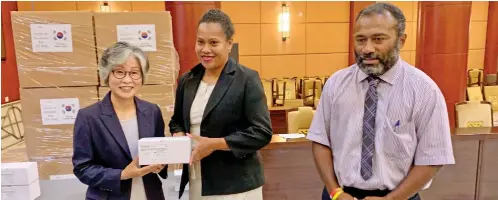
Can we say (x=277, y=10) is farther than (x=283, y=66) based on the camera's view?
No

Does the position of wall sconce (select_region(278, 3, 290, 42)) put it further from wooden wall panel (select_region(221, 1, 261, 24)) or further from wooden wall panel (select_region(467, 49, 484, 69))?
wooden wall panel (select_region(467, 49, 484, 69))

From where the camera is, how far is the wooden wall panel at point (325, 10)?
876cm

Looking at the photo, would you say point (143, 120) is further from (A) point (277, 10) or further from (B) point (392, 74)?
(A) point (277, 10)

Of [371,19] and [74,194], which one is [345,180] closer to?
[371,19]

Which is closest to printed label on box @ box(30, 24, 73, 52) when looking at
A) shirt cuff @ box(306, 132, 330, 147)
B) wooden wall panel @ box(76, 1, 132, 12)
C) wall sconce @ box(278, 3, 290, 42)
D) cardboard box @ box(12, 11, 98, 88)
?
cardboard box @ box(12, 11, 98, 88)

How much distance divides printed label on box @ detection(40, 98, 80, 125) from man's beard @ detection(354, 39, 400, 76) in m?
1.72

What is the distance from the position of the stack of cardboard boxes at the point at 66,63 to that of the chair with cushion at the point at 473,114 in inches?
137

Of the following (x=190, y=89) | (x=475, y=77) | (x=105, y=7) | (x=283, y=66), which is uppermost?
(x=105, y=7)

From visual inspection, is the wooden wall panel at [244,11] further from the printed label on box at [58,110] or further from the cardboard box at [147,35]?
the printed label on box at [58,110]

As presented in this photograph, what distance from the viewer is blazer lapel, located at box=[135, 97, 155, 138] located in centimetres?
150

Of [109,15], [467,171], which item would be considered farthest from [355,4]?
[109,15]

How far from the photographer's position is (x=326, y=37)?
890cm

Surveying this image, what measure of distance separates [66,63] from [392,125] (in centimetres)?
184

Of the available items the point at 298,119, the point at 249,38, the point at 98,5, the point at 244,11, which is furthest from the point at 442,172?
the point at 98,5
